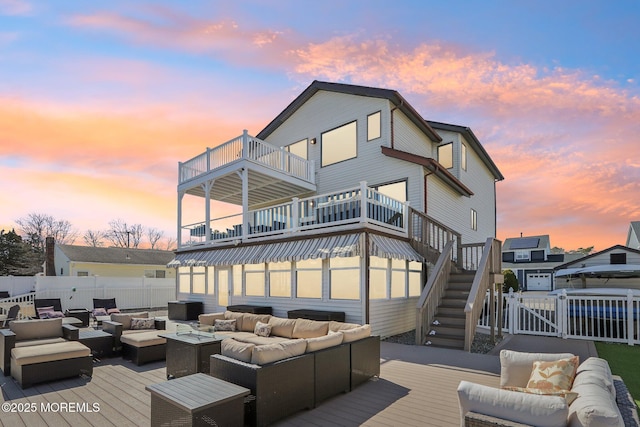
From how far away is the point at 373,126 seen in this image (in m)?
14.1

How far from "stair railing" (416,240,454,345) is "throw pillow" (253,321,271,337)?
3.96m

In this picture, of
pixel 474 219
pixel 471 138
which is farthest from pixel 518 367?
pixel 474 219

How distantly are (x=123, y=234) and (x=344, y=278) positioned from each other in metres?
49.9

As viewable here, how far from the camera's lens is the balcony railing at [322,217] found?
1098cm

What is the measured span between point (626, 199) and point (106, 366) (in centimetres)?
2348

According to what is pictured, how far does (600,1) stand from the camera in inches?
369

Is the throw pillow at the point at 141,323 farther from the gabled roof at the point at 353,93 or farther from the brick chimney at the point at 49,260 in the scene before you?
the brick chimney at the point at 49,260

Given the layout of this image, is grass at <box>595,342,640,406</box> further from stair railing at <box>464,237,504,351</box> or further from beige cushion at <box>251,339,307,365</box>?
beige cushion at <box>251,339,307,365</box>

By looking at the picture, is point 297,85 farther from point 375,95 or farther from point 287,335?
point 287,335

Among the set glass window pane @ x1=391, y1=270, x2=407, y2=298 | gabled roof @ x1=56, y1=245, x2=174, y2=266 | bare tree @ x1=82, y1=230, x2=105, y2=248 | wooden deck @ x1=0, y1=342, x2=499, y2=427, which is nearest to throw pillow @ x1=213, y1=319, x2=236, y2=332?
wooden deck @ x1=0, y1=342, x2=499, y2=427

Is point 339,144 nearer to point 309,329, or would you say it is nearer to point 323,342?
point 309,329

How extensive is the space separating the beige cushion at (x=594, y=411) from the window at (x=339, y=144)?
12.2 m

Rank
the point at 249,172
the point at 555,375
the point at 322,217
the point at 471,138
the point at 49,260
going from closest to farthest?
the point at 555,375, the point at 322,217, the point at 249,172, the point at 471,138, the point at 49,260

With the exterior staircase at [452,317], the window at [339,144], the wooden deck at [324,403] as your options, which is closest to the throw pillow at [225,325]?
the wooden deck at [324,403]
